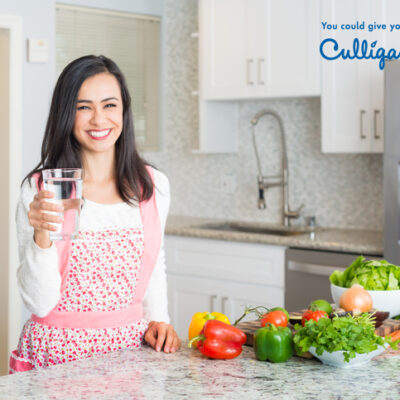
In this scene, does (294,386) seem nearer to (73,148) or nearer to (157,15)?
(73,148)

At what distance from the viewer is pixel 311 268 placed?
139 inches

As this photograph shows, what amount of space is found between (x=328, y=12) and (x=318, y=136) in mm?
784

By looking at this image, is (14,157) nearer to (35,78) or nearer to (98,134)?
(35,78)

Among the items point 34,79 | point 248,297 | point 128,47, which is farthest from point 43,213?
point 128,47

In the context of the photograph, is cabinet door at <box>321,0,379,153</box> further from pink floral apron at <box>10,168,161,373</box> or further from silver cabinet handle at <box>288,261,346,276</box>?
pink floral apron at <box>10,168,161,373</box>

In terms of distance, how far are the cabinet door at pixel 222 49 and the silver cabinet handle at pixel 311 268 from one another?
3.55 feet

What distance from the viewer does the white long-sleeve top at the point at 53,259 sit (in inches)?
72.5

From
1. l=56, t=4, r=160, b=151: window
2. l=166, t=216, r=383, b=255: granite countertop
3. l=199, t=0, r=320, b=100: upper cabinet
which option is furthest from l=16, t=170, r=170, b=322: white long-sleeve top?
l=56, t=4, r=160, b=151: window

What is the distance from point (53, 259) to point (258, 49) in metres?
2.49

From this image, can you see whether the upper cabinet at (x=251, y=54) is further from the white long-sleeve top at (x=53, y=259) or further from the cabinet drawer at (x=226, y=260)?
the white long-sleeve top at (x=53, y=259)

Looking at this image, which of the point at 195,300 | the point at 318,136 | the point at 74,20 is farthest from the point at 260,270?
the point at 74,20

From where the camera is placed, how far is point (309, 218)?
4.24 meters

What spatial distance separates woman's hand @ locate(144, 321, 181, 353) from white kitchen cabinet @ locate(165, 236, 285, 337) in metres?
1.79

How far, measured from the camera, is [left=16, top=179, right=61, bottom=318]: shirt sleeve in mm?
1824
